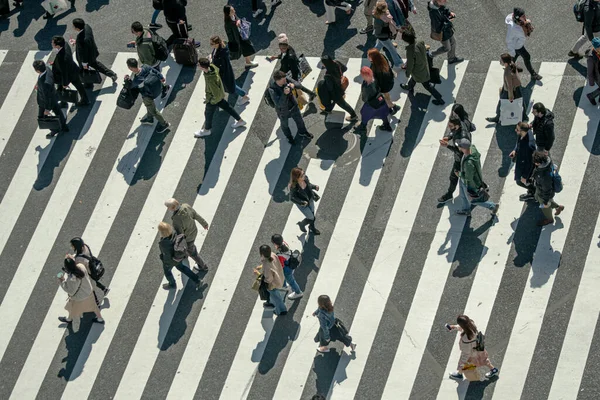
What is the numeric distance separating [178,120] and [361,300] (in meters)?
6.01

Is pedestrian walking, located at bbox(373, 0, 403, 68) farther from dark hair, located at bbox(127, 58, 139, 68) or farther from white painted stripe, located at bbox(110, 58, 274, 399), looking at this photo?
dark hair, located at bbox(127, 58, 139, 68)

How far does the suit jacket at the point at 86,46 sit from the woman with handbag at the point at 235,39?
290 cm

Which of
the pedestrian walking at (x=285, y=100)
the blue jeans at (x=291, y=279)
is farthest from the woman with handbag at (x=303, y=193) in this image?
the pedestrian walking at (x=285, y=100)

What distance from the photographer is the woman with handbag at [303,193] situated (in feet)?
64.5

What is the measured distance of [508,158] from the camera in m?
21.2

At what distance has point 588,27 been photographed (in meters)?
21.9

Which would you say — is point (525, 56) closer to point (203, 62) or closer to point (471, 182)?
point (471, 182)

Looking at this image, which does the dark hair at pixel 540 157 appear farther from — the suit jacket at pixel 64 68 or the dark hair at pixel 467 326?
the suit jacket at pixel 64 68

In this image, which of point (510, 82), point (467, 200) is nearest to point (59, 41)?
point (467, 200)

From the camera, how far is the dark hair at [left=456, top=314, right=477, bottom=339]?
17516 mm

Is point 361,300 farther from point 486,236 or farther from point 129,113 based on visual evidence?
point 129,113

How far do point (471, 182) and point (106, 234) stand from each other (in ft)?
23.6

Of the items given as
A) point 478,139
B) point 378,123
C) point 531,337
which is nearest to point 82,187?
point 378,123

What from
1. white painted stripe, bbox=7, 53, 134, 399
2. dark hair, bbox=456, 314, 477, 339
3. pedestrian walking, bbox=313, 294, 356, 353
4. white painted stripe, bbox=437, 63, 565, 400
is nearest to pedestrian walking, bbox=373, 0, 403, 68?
white painted stripe, bbox=437, 63, 565, 400
